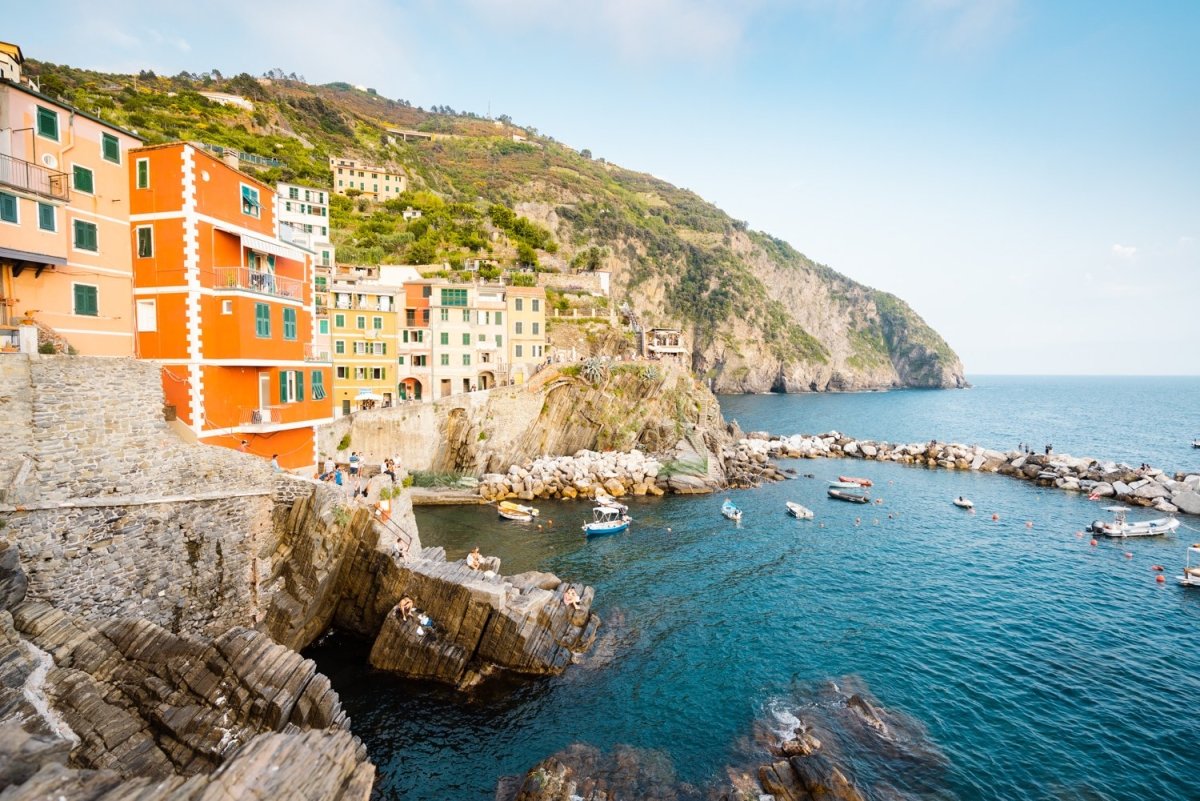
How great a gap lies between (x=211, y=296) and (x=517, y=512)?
25.1 m

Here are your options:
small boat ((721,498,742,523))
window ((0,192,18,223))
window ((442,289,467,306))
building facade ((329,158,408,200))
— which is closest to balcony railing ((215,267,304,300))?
window ((0,192,18,223))

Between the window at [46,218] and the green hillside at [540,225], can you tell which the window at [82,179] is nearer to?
the window at [46,218]

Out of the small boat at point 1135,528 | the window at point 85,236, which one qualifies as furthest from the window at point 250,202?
the small boat at point 1135,528

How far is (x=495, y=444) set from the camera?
51281mm

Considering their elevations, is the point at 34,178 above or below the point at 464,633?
above

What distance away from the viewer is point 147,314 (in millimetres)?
21156

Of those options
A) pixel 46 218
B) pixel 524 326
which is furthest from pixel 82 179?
pixel 524 326

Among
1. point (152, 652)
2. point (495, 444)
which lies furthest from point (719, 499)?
point (152, 652)

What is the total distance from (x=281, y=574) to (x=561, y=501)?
28065 millimetres

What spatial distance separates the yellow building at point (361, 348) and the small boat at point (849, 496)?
41288 millimetres

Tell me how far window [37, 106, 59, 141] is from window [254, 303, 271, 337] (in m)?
7.47

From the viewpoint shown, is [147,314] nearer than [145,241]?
No

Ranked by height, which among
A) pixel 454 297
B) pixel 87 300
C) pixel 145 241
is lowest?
pixel 87 300

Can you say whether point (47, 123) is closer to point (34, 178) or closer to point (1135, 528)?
point (34, 178)
